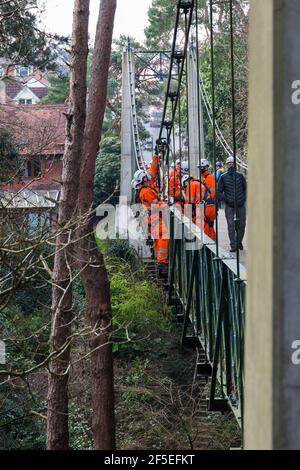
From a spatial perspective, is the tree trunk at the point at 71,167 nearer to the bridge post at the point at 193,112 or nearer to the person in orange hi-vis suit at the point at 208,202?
the person in orange hi-vis suit at the point at 208,202

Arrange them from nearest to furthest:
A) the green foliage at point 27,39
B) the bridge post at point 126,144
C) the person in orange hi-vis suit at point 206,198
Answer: the person in orange hi-vis suit at point 206,198
the green foliage at point 27,39
the bridge post at point 126,144

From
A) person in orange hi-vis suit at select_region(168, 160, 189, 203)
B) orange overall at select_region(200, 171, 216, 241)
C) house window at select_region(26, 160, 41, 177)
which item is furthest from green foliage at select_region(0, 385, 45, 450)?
Answer: house window at select_region(26, 160, 41, 177)

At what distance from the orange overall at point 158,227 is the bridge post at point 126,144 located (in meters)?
10.1

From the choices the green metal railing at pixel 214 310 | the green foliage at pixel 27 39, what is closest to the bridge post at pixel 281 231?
the green metal railing at pixel 214 310

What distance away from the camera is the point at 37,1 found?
559 inches

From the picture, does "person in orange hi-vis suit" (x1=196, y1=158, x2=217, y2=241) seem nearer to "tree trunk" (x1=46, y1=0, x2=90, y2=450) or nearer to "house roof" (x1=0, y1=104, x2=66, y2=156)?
"tree trunk" (x1=46, y1=0, x2=90, y2=450)

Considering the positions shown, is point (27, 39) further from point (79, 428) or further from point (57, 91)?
point (57, 91)

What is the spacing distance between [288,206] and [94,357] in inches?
382

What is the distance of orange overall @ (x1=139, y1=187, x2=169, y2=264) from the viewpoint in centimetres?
1284

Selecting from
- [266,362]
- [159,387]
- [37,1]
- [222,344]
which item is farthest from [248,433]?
[159,387]

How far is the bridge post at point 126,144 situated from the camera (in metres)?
24.8

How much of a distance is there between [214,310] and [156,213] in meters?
5.49

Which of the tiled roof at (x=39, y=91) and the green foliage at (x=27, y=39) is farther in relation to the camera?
the tiled roof at (x=39, y=91)

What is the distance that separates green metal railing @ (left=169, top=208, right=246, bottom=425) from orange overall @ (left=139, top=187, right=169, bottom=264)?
1.35 meters
